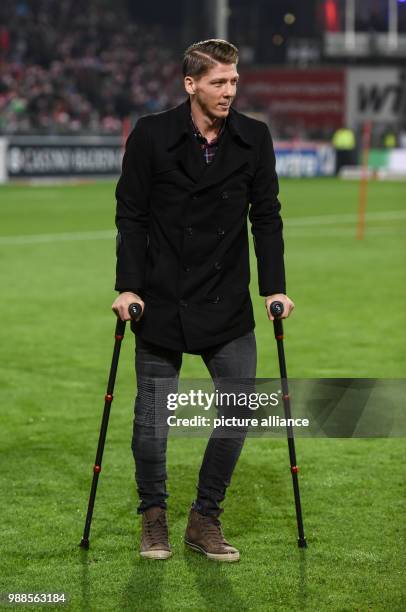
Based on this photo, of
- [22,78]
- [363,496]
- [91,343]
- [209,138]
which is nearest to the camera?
[209,138]

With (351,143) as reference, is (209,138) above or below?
above

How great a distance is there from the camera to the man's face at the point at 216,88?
16.4 feet

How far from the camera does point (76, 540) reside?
570 cm

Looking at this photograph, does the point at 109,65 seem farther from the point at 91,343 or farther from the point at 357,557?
the point at 357,557

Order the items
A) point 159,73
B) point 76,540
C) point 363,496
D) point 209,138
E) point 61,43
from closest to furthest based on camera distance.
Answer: point 209,138 → point 76,540 → point 363,496 → point 61,43 → point 159,73

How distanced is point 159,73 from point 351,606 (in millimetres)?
50466

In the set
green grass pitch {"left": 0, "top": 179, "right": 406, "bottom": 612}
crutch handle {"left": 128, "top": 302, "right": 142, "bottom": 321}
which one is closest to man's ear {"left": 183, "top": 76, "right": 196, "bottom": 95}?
crutch handle {"left": 128, "top": 302, "right": 142, "bottom": 321}

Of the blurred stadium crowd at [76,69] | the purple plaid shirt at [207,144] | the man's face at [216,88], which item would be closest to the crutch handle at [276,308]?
the purple plaid shirt at [207,144]

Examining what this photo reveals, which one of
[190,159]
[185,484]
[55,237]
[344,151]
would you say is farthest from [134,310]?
[344,151]

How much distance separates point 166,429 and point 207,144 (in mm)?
1201

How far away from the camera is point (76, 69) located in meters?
47.2

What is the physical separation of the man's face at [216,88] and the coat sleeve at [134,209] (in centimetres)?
27

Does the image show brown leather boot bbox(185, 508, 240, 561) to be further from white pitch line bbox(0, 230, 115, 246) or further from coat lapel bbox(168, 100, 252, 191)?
white pitch line bbox(0, 230, 115, 246)

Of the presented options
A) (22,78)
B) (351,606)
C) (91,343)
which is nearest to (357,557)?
(351,606)
